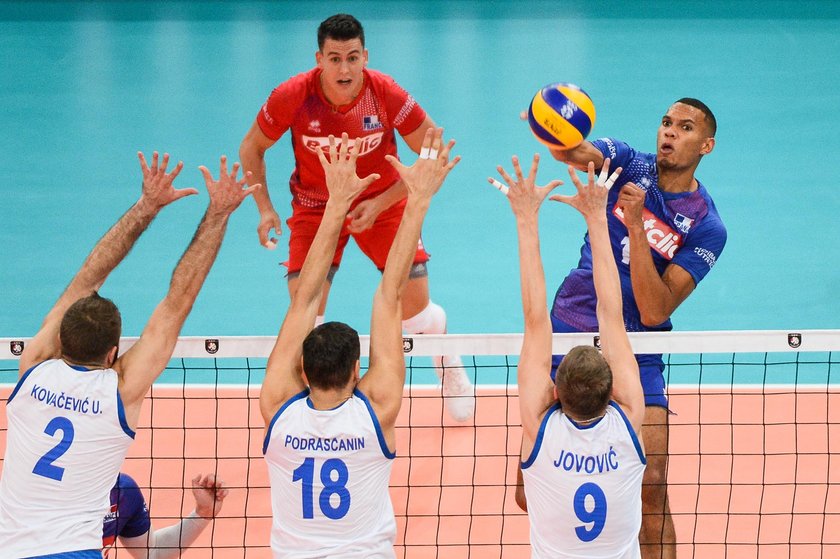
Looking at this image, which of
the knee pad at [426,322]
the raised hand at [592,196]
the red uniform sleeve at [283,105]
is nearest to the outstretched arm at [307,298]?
the raised hand at [592,196]

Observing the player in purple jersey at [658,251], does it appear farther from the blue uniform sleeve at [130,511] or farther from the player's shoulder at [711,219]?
the blue uniform sleeve at [130,511]

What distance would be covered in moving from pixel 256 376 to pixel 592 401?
4.49 meters

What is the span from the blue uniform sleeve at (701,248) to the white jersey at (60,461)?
266cm

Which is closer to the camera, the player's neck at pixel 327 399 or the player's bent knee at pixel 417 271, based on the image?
the player's neck at pixel 327 399

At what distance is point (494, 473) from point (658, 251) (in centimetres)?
191

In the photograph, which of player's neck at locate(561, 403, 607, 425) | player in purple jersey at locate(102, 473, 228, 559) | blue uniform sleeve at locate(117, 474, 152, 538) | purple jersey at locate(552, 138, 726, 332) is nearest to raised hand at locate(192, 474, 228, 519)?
player in purple jersey at locate(102, 473, 228, 559)

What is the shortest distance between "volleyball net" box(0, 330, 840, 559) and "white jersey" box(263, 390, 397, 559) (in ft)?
3.76

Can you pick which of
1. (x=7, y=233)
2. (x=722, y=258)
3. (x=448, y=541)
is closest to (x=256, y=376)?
(x=448, y=541)

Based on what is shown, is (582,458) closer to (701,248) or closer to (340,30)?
(701,248)

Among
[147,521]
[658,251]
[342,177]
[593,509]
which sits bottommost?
[147,521]

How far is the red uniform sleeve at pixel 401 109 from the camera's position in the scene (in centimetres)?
648

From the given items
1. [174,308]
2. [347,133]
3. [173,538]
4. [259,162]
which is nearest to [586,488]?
[174,308]

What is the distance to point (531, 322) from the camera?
13.6ft

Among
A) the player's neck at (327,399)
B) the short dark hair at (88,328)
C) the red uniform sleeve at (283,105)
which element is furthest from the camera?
the red uniform sleeve at (283,105)
